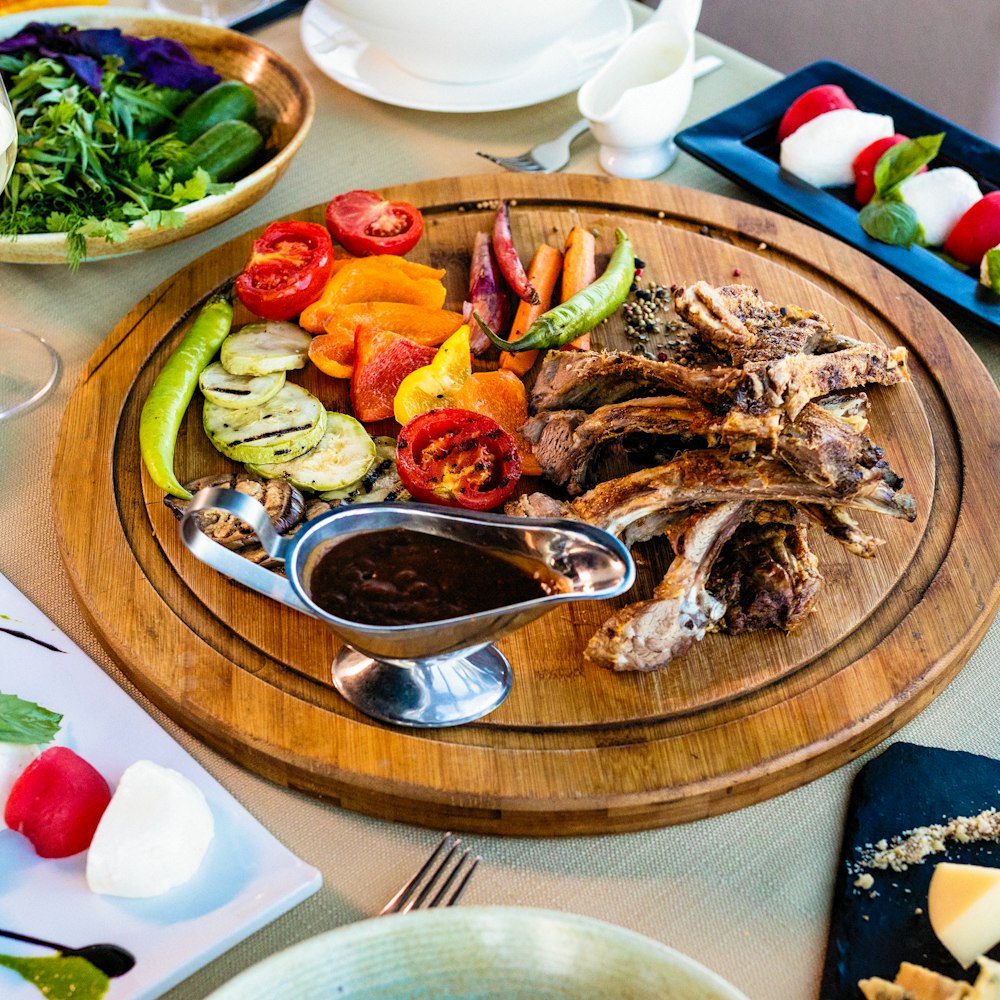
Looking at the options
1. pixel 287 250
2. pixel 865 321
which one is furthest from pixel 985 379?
pixel 287 250

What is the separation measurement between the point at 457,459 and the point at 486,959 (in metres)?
1.27

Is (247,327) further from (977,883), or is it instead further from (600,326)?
(977,883)

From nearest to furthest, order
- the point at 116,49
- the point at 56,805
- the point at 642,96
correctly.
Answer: the point at 56,805 → the point at 642,96 → the point at 116,49

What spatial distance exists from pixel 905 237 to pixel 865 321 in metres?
0.41

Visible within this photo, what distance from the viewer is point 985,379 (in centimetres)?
285

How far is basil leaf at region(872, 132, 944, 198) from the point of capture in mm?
3258

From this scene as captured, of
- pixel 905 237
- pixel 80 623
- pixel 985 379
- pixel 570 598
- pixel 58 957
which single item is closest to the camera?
pixel 58 957

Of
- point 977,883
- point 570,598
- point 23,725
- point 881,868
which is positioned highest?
point 570,598

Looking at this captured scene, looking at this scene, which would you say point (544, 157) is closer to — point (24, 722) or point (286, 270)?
point (286, 270)

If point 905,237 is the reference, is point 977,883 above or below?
below

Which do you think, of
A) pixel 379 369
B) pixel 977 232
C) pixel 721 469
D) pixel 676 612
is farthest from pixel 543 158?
pixel 676 612

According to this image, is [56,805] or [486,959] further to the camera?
[56,805]

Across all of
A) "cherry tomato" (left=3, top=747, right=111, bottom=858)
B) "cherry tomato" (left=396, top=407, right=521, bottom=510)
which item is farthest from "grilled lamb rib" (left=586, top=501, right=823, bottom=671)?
"cherry tomato" (left=3, top=747, right=111, bottom=858)

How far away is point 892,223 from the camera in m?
3.21
